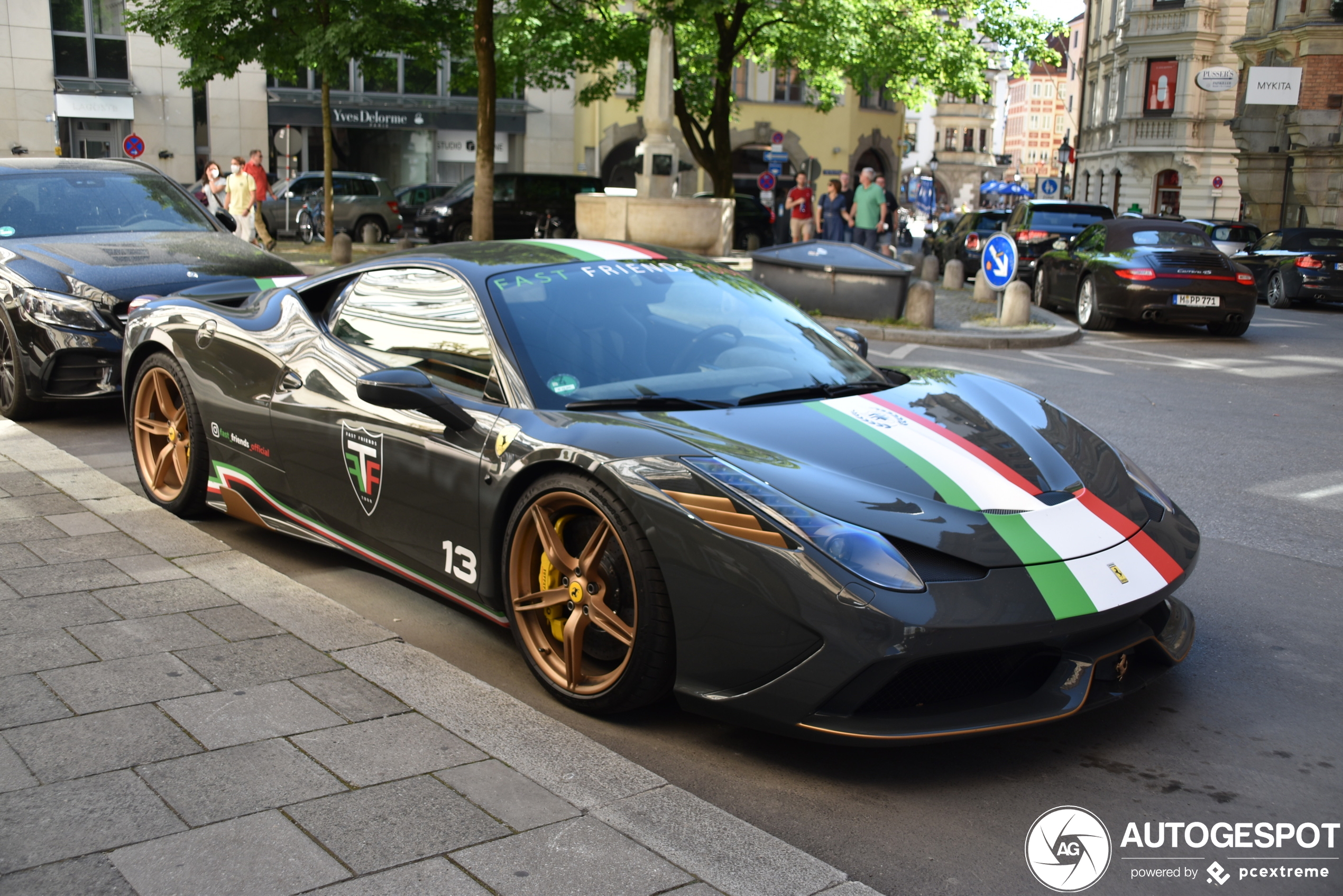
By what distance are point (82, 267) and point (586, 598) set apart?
5.57 meters

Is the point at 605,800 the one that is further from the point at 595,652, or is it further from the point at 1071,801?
the point at 1071,801

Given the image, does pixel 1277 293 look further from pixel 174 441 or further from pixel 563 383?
pixel 563 383

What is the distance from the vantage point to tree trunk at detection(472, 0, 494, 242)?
20.7 meters

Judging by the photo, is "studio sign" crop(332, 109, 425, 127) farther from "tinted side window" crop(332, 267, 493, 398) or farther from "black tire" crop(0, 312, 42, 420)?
"tinted side window" crop(332, 267, 493, 398)

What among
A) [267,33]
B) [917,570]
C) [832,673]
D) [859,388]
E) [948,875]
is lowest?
[948,875]

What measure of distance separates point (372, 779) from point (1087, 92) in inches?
2736

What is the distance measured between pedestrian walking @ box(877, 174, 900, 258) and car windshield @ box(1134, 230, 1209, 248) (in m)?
4.29

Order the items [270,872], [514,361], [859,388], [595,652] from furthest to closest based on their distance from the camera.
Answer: [859,388], [514,361], [595,652], [270,872]

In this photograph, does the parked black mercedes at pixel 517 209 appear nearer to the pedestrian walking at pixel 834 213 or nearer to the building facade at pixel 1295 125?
the pedestrian walking at pixel 834 213

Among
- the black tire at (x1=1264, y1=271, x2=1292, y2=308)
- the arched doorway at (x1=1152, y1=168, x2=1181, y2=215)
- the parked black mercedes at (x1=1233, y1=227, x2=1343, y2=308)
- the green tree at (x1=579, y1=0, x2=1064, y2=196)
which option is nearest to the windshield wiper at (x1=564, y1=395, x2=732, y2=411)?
the parked black mercedes at (x1=1233, y1=227, x2=1343, y2=308)

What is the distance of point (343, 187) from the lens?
3030cm

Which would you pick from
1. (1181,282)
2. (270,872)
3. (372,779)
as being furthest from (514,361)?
(1181,282)

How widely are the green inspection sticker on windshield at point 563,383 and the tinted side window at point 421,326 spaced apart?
229 mm

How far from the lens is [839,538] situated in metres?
3.07
